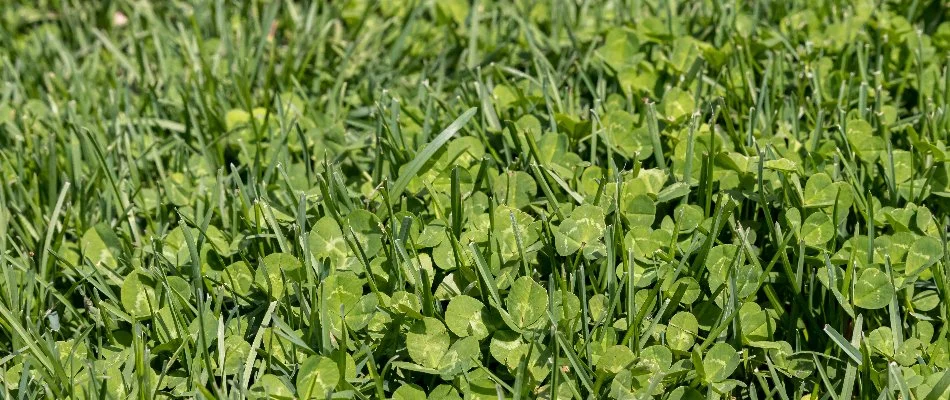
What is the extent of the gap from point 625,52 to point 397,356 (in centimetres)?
131

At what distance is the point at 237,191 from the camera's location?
2.23 metres

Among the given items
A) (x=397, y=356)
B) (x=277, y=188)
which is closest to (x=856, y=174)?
(x=397, y=356)

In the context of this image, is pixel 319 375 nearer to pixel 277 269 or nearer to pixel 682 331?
pixel 277 269

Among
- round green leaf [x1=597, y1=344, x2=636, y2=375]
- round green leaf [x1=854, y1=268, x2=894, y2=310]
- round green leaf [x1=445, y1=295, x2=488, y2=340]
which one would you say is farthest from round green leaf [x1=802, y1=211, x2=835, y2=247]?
round green leaf [x1=445, y1=295, x2=488, y2=340]

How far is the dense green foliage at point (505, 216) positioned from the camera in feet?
6.04

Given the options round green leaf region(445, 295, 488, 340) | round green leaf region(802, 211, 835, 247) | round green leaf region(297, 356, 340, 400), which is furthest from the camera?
round green leaf region(802, 211, 835, 247)

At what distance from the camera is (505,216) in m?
2.08

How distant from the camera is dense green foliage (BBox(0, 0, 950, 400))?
184cm

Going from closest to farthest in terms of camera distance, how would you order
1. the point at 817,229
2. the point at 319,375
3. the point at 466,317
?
the point at 319,375 < the point at 466,317 < the point at 817,229

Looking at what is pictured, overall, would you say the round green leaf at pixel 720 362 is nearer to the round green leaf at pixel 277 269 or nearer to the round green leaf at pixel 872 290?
the round green leaf at pixel 872 290

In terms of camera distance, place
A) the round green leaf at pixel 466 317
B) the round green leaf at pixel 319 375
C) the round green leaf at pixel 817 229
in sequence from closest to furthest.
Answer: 1. the round green leaf at pixel 319 375
2. the round green leaf at pixel 466 317
3. the round green leaf at pixel 817 229

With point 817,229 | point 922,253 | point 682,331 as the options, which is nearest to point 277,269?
point 682,331

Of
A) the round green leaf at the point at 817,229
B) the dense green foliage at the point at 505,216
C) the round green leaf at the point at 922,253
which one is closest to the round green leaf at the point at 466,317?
the dense green foliage at the point at 505,216

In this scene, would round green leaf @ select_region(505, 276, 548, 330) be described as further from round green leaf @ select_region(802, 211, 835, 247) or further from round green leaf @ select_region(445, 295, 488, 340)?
round green leaf @ select_region(802, 211, 835, 247)
